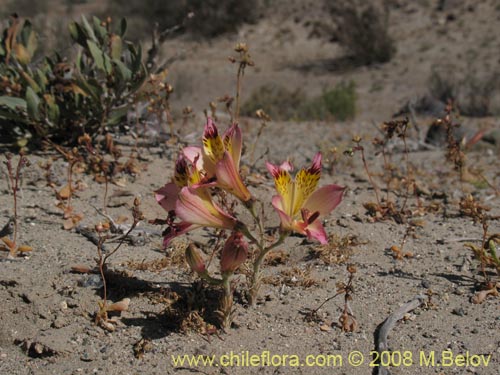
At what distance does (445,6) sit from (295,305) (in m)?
13.0

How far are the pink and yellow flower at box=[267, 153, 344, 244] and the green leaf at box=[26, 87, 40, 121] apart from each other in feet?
7.00

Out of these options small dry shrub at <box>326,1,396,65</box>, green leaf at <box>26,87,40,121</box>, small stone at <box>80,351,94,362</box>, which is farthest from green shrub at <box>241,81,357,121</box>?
small stone at <box>80,351,94,362</box>

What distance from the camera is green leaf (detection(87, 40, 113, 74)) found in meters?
4.14

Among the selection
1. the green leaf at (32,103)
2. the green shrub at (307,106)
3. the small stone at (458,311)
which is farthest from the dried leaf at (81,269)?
the green shrub at (307,106)

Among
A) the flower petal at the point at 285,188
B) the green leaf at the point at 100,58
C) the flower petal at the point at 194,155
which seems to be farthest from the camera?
the green leaf at the point at 100,58

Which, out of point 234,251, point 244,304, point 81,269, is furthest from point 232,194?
point 81,269

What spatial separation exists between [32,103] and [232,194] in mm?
2099

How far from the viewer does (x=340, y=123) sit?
24.8 ft

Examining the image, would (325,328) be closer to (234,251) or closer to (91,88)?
(234,251)

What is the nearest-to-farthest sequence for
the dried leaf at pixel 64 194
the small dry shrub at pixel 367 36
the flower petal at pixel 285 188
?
the flower petal at pixel 285 188, the dried leaf at pixel 64 194, the small dry shrub at pixel 367 36

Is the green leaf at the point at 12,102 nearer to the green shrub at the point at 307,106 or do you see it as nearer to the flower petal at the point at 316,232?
the flower petal at the point at 316,232

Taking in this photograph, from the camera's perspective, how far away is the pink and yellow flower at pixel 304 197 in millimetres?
2332

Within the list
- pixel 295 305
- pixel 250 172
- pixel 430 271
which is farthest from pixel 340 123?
pixel 295 305

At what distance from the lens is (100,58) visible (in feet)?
13.8
